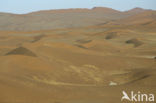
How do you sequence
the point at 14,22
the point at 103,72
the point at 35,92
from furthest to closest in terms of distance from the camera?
1. the point at 14,22
2. the point at 103,72
3. the point at 35,92

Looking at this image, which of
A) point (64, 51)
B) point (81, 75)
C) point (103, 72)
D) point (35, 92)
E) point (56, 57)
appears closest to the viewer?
point (35, 92)

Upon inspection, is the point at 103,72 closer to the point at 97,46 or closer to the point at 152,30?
the point at 97,46

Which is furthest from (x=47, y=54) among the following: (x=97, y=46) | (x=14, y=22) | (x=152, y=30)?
(x=14, y=22)

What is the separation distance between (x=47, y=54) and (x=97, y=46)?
10.8m

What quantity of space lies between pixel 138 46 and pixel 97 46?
507cm

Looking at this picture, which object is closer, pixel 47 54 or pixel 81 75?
pixel 81 75

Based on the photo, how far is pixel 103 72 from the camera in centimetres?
1905

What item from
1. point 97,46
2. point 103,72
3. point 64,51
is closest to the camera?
point 103,72

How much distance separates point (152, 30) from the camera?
50.9m

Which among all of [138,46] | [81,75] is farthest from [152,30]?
[81,75]

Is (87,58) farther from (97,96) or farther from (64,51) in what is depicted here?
(97,96)

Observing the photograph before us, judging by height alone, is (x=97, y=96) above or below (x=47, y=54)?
above

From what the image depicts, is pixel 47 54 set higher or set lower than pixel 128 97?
lower

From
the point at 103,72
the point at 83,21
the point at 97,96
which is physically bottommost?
the point at 83,21
